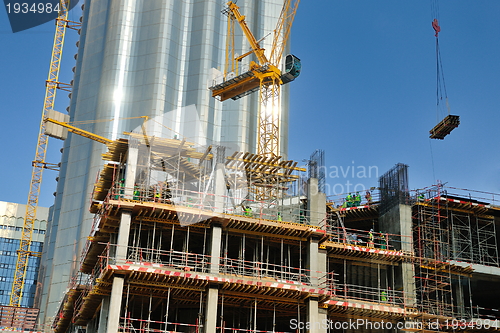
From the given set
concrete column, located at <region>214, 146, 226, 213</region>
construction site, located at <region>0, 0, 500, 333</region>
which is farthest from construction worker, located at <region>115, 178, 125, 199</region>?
concrete column, located at <region>214, 146, 226, 213</region>

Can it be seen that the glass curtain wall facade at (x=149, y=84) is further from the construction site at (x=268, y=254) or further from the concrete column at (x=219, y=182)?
the concrete column at (x=219, y=182)

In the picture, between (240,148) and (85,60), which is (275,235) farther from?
(85,60)

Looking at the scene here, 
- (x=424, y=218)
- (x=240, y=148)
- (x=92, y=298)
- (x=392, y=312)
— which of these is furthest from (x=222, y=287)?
(x=240, y=148)

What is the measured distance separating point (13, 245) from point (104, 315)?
11563 centimetres

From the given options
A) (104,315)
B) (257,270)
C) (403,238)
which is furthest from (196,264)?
(403,238)

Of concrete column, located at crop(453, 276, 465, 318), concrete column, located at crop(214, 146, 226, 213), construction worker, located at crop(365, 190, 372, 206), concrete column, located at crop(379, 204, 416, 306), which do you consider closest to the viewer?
concrete column, located at crop(214, 146, 226, 213)

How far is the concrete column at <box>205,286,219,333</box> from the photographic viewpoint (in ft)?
147

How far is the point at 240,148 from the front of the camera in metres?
97.2

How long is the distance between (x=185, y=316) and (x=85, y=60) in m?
60.6

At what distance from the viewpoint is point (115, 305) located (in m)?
43.4

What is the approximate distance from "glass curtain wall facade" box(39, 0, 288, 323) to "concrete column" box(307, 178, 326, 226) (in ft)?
137

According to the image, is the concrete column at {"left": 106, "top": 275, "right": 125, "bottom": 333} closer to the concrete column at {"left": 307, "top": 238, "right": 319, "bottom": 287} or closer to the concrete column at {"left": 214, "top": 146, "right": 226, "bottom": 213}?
the concrete column at {"left": 214, "top": 146, "right": 226, "bottom": 213}

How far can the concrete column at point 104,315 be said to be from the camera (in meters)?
45.5

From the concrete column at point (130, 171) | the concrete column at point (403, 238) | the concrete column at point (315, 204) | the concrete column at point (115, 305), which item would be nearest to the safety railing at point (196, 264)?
the concrete column at point (115, 305)
